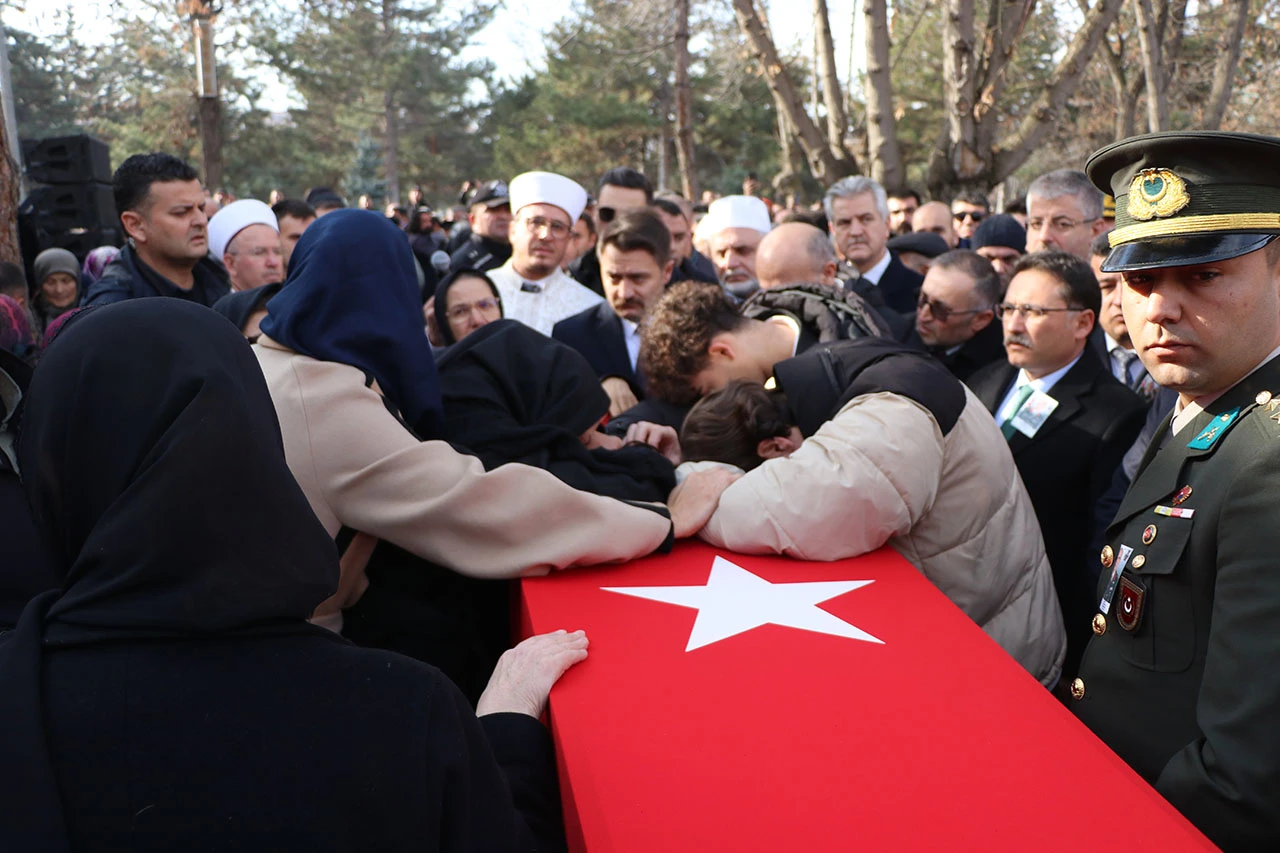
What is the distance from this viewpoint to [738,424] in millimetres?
2812

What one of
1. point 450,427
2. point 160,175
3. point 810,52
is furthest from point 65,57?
point 450,427

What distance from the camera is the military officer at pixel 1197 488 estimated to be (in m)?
1.51

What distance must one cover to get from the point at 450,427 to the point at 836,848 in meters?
1.58

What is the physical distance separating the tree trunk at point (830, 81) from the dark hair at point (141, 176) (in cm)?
895

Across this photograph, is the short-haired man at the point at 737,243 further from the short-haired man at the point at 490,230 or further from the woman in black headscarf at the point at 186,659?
the woman in black headscarf at the point at 186,659

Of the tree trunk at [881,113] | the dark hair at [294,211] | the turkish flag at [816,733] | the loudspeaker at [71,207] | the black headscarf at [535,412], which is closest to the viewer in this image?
the turkish flag at [816,733]

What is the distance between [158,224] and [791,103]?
8.62 m

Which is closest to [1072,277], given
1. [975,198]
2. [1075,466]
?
[1075,466]

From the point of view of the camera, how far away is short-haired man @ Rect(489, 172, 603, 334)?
18.1 ft

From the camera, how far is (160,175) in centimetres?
513

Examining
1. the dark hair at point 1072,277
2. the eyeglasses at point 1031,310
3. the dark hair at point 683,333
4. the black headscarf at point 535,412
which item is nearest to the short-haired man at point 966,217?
the dark hair at point 1072,277

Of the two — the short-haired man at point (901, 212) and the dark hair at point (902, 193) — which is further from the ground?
the dark hair at point (902, 193)

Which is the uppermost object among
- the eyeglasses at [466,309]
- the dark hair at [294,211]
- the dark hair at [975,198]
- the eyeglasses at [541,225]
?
the dark hair at [975,198]

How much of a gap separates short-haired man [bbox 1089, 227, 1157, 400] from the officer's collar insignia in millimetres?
2107
